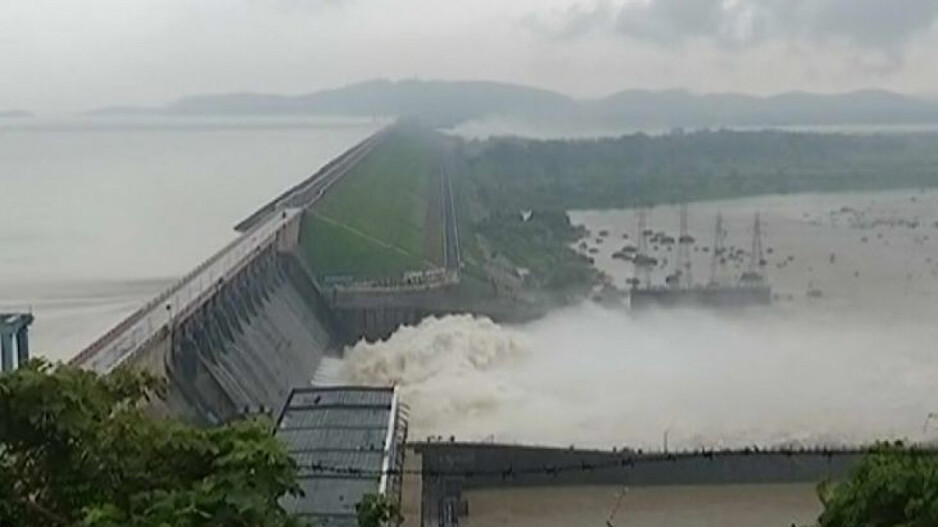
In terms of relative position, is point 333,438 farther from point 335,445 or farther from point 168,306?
point 168,306

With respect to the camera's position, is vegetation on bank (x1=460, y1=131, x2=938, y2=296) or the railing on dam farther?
vegetation on bank (x1=460, y1=131, x2=938, y2=296)

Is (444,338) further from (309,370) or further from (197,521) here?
(197,521)

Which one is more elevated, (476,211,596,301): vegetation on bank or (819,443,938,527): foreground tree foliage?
(819,443,938,527): foreground tree foliage

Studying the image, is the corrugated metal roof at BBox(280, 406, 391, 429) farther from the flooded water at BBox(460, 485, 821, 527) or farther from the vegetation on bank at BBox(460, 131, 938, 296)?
the vegetation on bank at BBox(460, 131, 938, 296)

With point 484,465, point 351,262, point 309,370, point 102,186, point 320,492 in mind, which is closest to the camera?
point 320,492

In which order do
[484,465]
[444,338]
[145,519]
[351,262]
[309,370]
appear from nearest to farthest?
[145,519], [484,465], [309,370], [444,338], [351,262]

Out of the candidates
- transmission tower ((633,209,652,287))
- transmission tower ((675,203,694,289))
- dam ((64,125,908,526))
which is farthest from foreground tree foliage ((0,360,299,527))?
transmission tower ((633,209,652,287))

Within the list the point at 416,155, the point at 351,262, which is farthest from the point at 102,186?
the point at 351,262

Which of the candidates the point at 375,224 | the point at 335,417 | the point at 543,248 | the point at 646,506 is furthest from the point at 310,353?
the point at 543,248
